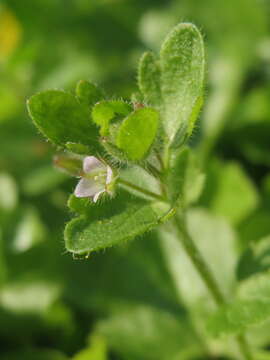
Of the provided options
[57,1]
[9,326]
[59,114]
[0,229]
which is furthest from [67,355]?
[57,1]

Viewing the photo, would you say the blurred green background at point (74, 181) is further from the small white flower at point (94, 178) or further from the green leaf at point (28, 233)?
the small white flower at point (94, 178)

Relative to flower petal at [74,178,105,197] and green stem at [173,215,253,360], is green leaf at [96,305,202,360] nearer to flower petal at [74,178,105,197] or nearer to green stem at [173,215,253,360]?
green stem at [173,215,253,360]

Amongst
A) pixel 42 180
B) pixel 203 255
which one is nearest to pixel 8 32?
pixel 42 180

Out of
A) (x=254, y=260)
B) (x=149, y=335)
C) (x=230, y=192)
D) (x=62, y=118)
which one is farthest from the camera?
(x=230, y=192)

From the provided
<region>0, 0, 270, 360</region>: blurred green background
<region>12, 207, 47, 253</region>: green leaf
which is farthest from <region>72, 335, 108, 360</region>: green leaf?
<region>12, 207, 47, 253</region>: green leaf

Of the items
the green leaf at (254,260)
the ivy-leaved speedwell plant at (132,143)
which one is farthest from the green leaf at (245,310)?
the ivy-leaved speedwell plant at (132,143)

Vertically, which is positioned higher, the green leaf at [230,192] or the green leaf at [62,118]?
the green leaf at [62,118]

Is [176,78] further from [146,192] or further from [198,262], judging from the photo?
[198,262]
